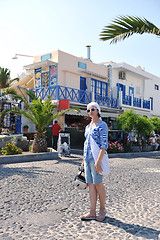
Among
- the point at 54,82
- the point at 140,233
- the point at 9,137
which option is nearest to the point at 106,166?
the point at 140,233

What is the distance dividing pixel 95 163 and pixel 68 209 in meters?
1.17

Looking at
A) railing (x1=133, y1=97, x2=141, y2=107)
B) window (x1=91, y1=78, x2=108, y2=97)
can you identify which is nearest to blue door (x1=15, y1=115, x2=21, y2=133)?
window (x1=91, y1=78, x2=108, y2=97)

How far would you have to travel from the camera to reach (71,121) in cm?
2188

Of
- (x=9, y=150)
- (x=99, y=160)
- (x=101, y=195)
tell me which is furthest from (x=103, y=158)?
(x=9, y=150)

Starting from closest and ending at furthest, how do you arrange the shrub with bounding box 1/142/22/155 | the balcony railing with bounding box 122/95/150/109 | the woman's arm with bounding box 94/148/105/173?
the woman's arm with bounding box 94/148/105/173 < the shrub with bounding box 1/142/22/155 < the balcony railing with bounding box 122/95/150/109

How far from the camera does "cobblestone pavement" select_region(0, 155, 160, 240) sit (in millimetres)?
3322

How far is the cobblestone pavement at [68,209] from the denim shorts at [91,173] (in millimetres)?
585

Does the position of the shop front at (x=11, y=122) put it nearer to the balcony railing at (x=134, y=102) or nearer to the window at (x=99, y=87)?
the window at (x=99, y=87)

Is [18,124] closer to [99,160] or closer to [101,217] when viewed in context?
[101,217]

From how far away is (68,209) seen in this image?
14.2ft

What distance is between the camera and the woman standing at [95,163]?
3654 millimetres

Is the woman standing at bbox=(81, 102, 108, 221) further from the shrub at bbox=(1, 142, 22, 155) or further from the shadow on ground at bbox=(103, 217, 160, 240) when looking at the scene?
the shrub at bbox=(1, 142, 22, 155)

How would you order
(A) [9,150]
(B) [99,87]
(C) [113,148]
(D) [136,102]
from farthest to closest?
(D) [136,102], (B) [99,87], (C) [113,148], (A) [9,150]

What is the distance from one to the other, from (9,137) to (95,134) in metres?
9.57
